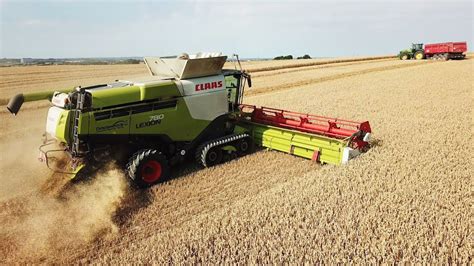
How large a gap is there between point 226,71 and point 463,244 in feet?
19.0

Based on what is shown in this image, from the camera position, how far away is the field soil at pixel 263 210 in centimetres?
436

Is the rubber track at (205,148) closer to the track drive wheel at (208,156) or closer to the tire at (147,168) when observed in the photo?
the track drive wheel at (208,156)

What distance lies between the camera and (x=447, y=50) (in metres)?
34.9

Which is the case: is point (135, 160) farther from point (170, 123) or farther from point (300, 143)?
point (300, 143)

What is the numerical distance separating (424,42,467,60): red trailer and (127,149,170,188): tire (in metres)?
35.4

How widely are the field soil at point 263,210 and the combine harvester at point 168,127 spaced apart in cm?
33

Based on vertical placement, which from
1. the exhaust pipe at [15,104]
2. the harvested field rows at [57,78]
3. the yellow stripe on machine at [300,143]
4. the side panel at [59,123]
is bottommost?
the yellow stripe on machine at [300,143]

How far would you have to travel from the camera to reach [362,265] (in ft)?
13.1

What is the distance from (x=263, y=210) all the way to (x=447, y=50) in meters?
36.2

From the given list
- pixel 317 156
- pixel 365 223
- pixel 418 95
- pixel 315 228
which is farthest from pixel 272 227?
pixel 418 95

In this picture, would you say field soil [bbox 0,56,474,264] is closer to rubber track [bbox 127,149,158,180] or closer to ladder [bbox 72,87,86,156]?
rubber track [bbox 127,149,158,180]

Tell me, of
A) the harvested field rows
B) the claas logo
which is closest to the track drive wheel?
the claas logo

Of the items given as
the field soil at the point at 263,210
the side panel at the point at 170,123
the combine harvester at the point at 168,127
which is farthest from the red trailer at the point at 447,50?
the side panel at the point at 170,123

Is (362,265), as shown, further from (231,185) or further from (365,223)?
(231,185)
